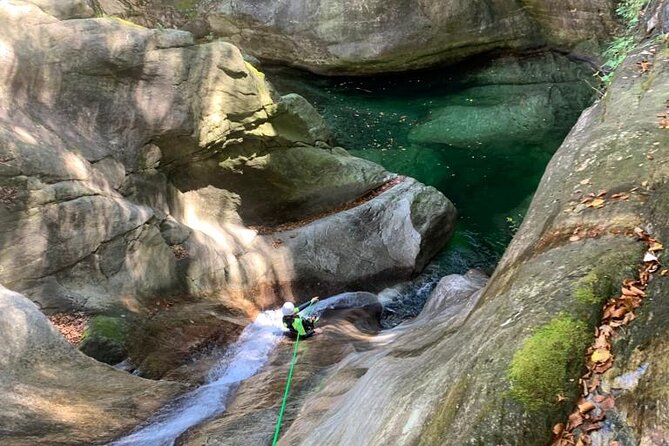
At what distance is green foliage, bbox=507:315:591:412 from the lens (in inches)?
159

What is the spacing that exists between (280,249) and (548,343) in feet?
35.4

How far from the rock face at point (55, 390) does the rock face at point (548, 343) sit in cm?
133

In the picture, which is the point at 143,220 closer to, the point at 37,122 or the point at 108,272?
the point at 108,272

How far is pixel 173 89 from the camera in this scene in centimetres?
1289

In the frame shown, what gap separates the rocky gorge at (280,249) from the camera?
450 centimetres

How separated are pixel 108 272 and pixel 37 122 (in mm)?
3330

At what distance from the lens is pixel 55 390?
297 inches

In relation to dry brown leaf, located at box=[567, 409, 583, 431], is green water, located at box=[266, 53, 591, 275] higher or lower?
lower

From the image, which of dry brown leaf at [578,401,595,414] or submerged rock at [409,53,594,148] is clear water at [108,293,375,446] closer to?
dry brown leaf at [578,401,595,414]

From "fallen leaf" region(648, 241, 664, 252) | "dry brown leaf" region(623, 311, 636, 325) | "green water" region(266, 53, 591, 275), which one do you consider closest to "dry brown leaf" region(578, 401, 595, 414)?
"dry brown leaf" region(623, 311, 636, 325)

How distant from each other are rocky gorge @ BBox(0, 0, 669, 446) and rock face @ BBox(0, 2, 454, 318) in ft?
0.16

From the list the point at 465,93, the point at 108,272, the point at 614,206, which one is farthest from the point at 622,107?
the point at 465,93

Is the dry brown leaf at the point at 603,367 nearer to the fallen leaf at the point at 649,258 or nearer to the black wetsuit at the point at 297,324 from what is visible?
the fallen leaf at the point at 649,258

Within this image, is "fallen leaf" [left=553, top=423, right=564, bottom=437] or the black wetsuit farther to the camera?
the black wetsuit
